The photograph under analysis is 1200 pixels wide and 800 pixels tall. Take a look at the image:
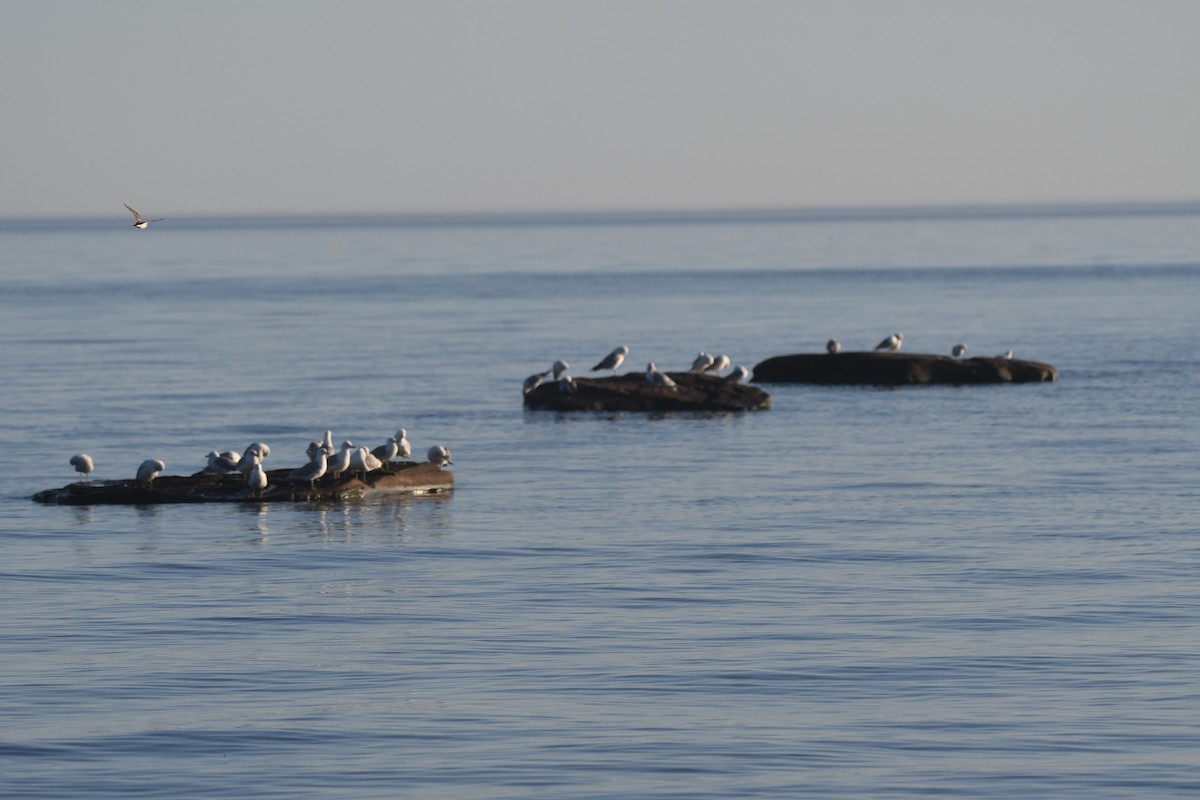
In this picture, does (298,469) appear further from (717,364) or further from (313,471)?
(717,364)

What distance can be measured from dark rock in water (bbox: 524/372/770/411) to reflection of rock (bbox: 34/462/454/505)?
49.6 ft

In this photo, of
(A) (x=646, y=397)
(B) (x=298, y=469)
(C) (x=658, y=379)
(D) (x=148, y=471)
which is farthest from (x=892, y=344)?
(D) (x=148, y=471)

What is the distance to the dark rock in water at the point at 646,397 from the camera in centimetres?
4878

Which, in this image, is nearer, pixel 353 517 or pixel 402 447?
pixel 353 517

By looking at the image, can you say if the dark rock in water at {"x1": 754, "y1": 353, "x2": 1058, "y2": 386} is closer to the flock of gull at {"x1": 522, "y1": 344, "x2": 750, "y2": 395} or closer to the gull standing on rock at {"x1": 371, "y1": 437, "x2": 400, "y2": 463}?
the flock of gull at {"x1": 522, "y1": 344, "x2": 750, "y2": 395}

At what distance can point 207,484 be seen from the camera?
33250mm

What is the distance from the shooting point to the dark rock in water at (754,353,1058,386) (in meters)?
55.3

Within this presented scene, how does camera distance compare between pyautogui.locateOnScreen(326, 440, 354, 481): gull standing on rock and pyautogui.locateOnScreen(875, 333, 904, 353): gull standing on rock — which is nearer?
pyautogui.locateOnScreen(326, 440, 354, 481): gull standing on rock

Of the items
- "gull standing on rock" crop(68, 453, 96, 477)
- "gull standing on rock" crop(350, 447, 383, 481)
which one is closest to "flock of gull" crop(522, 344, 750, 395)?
"gull standing on rock" crop(350, 447, 383, 481)

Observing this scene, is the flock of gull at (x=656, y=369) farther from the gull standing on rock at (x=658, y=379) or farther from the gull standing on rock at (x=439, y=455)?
the gull standing on rock at (x=439, y=455)

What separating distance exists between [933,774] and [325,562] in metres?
12.6

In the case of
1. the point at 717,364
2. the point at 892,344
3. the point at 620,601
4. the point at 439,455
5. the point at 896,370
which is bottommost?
the point at 620,601

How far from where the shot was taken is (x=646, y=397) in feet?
161

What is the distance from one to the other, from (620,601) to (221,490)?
11103 millimetres
